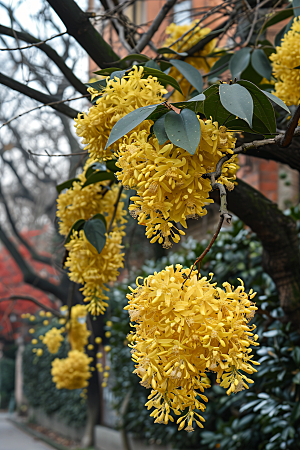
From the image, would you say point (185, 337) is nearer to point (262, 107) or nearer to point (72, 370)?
point (262, 107)

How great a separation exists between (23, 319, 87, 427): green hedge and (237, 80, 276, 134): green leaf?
262 inches

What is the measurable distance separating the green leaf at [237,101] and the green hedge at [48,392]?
22.1 feet

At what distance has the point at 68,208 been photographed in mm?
1628

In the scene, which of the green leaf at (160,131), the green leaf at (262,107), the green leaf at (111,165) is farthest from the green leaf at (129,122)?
the green leaf at (111,165)

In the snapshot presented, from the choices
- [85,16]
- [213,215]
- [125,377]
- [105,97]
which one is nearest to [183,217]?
[105,97]

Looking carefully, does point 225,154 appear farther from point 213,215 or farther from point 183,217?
point 213,215

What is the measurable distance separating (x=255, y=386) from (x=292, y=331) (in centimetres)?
61

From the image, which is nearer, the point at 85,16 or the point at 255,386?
the point at 85,16

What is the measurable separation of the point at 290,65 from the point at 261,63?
1.36ft

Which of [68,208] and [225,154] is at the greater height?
[68,208]

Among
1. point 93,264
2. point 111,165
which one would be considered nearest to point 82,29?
point 111,165

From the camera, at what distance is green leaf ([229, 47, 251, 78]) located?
1.88 m

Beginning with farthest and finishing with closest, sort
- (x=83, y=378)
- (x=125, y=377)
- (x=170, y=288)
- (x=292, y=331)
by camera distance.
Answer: (x=125, y=377) < (x=83, y=378) < (x=292, y=331) < (x=170, y=288)

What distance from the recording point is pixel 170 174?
820mm
